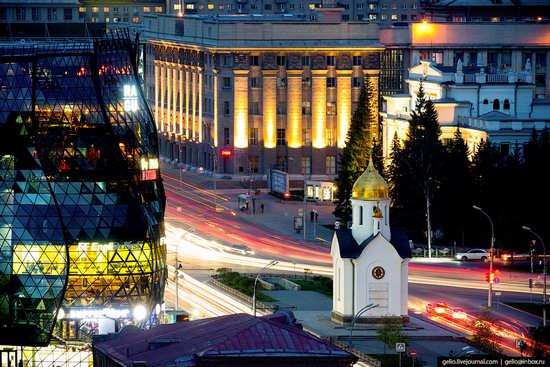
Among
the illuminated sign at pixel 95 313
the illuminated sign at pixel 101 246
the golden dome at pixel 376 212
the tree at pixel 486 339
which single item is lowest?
the illuminated sign at pixel 95 313

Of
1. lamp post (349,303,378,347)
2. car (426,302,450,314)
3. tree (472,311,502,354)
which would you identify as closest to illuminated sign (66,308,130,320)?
lamp post (349,303,378,347)

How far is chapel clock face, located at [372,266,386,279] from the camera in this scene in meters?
187

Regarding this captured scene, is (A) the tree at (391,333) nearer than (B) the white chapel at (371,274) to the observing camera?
Yes

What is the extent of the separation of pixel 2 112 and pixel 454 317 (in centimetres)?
3539

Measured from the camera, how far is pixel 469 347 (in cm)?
17338

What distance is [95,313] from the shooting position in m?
188

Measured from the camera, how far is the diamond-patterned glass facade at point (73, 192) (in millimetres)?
187000

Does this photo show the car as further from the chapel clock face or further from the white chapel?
the chapel clock face

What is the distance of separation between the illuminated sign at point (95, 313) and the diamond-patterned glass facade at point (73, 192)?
329mm

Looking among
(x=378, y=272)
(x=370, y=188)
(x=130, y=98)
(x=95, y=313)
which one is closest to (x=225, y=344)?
(x=378, y=272)

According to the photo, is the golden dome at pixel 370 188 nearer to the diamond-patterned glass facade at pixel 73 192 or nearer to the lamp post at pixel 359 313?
the lamp post at pixel 359 313

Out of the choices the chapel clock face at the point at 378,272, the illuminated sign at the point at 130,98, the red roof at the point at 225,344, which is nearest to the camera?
the red roof at the point at 225,344

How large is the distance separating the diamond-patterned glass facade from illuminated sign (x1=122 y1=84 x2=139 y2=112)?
4.0 inches

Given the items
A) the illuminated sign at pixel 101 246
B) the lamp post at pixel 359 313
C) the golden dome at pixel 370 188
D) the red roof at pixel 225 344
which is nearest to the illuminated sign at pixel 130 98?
the illuminated sign at pixel 101 246
